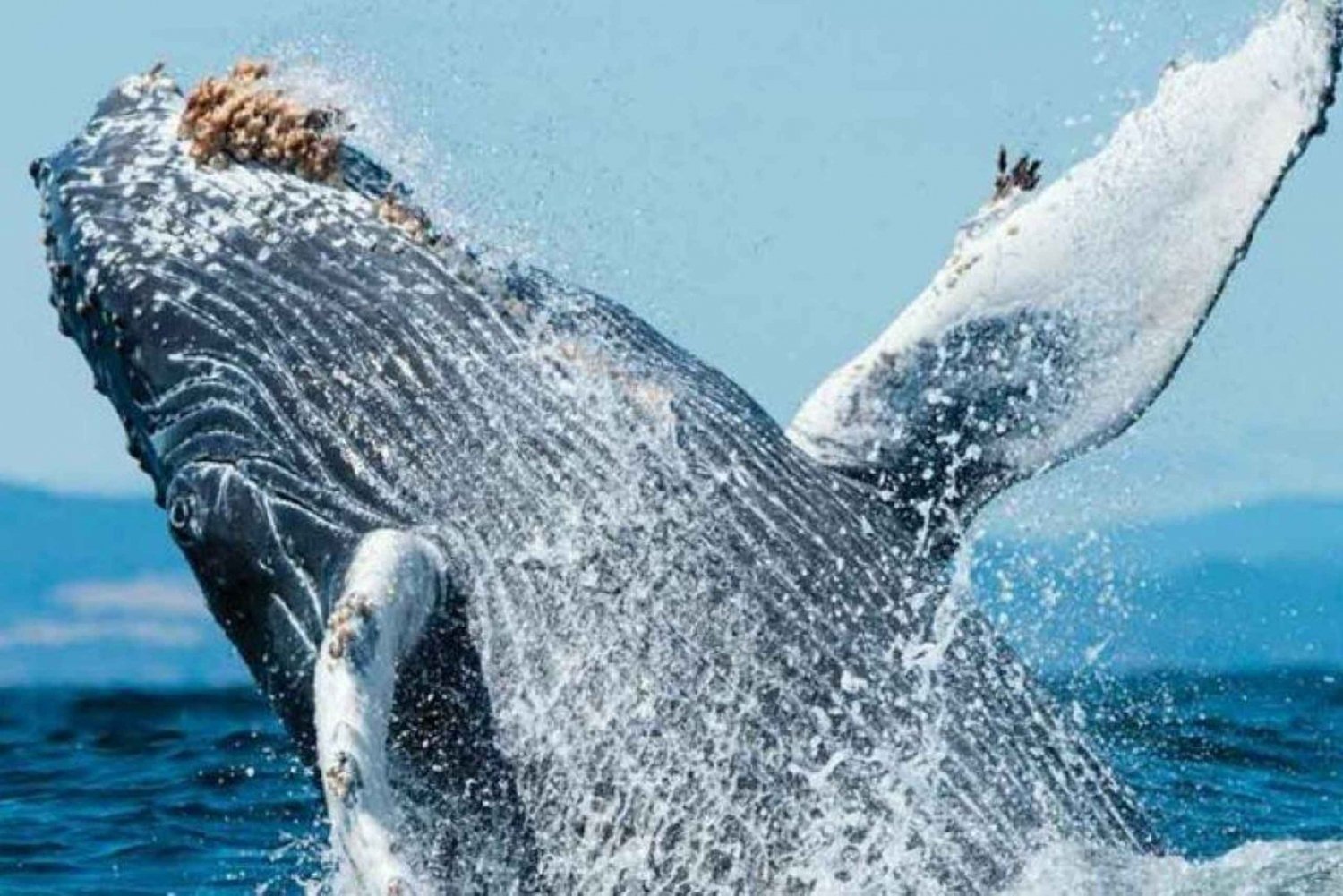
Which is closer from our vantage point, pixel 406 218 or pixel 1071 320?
pixel 406 218

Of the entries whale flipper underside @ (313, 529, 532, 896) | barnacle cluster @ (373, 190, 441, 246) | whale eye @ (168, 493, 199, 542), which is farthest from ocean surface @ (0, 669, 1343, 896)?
barnacle cluster @ (373, 190, 441, 246)

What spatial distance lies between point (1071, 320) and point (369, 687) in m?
3.23

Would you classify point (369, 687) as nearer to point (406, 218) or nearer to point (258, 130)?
point (406, 218)

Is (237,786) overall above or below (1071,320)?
above

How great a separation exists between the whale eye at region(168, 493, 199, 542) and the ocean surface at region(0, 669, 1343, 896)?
158 centimetres

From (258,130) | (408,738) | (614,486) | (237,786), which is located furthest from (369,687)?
(237,786)

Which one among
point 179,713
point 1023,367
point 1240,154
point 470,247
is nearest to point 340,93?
point 470,247

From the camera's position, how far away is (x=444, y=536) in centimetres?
727

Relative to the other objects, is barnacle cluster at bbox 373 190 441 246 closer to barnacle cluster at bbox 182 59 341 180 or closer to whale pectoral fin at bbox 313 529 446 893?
barnacle cluster at bbox 182 59 341 180

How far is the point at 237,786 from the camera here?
1625 cm

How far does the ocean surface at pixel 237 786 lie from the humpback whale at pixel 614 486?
904 mm

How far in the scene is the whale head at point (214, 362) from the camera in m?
7.35

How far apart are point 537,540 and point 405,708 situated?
63 centimetres

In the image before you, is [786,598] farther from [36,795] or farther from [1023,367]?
[36,795]
